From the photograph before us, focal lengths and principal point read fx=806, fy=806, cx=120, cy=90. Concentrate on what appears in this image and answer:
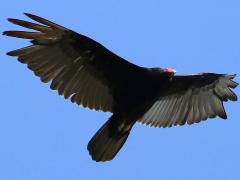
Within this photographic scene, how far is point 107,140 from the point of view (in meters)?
11.1

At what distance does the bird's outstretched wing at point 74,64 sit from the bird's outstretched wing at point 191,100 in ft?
3.36

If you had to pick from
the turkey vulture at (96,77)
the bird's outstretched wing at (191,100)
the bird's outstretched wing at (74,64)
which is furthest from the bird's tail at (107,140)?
the bird's outstretched wing at (191,100)

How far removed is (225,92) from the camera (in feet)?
39.2

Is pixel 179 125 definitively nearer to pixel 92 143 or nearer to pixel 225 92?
pixel 225 92

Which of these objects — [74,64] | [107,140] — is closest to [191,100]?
[107,140]

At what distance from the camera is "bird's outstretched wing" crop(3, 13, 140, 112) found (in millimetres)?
10570

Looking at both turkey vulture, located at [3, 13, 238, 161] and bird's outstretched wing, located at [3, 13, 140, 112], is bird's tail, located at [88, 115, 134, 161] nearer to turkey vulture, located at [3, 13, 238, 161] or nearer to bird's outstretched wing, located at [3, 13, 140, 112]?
turkey vulture, located at [3, 13, 238, 161]

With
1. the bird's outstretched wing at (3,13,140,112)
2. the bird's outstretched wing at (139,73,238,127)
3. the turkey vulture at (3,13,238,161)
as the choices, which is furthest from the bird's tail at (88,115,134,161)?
the bird's outstretched wing at (139,73,238,127)

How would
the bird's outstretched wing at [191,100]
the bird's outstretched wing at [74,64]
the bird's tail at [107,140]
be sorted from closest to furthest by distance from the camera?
the bird's outstretched wing at [74,64], the bird's tail at [107,140], the bird's outstretched wing at [191,100]

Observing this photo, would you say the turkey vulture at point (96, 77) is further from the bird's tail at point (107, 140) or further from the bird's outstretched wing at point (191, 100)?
the bird's outstretched wing at point (191, 100)

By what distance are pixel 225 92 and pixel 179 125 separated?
2.76ft

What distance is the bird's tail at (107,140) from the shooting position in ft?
36.1

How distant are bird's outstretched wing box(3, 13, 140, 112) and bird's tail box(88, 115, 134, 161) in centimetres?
26

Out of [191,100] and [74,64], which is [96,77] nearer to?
[74,64]
